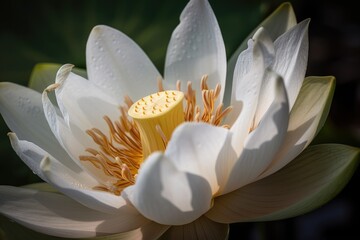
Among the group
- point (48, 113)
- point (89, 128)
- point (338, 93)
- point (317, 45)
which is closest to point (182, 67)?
point (89, 128)

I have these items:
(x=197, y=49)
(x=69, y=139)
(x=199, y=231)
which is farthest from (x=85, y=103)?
(x=199, y=231)

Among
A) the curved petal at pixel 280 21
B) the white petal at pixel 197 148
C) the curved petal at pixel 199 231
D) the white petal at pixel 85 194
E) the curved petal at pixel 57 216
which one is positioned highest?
the curved petal at pixel 280 21

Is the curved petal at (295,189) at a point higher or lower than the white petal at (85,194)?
lower

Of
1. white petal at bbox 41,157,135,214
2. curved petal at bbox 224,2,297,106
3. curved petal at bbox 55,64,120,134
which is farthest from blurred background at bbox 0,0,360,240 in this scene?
white petal at bbox 41,157,135,214

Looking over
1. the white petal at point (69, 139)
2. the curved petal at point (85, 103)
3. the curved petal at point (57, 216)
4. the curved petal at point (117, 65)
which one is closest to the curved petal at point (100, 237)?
the curved petal at point (57, 216)

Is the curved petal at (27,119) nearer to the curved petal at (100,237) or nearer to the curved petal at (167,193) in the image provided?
the curved petal at (100,237)

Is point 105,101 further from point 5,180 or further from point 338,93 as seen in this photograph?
point 338,93
